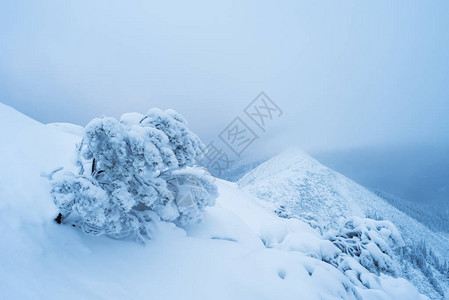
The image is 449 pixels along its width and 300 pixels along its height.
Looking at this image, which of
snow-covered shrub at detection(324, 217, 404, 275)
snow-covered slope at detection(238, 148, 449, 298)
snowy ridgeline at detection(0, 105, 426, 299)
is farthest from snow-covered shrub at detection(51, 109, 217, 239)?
snow-covered slope at detection(238, 148, 449, 298)

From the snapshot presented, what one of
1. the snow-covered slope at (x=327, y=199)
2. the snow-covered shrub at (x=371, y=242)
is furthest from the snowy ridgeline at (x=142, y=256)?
the snow-covered slope at (x=327, y=199)

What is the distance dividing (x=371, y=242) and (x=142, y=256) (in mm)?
9561

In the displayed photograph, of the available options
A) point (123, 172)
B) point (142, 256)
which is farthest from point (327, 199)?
point (123, 172)

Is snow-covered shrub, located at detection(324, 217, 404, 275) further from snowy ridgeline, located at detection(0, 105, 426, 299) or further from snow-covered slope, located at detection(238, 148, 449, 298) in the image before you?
snow-covered slope, located at detection(238, 148, 449, 298)

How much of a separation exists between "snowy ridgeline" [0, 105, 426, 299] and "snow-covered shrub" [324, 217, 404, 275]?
43 millimetres

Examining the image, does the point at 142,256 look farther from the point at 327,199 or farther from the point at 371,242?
the point at 327,199

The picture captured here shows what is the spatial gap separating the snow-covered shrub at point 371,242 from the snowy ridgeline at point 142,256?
0.04m

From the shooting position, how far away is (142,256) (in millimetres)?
6938

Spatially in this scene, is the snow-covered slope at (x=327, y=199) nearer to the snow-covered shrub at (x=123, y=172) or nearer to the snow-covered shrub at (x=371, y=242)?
the snow-covered shrub at (x=371, y=242)

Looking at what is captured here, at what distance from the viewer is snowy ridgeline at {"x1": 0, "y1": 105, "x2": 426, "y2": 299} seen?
5085 mm

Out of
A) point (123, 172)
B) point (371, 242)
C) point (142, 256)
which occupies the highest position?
point (371, 242)

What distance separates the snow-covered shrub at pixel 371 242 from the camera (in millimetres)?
8664

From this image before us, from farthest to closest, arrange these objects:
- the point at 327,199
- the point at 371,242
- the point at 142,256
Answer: the point at 327,199, the point at 371,242, the point at 142,256

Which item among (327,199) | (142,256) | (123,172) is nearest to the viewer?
(123,172)
